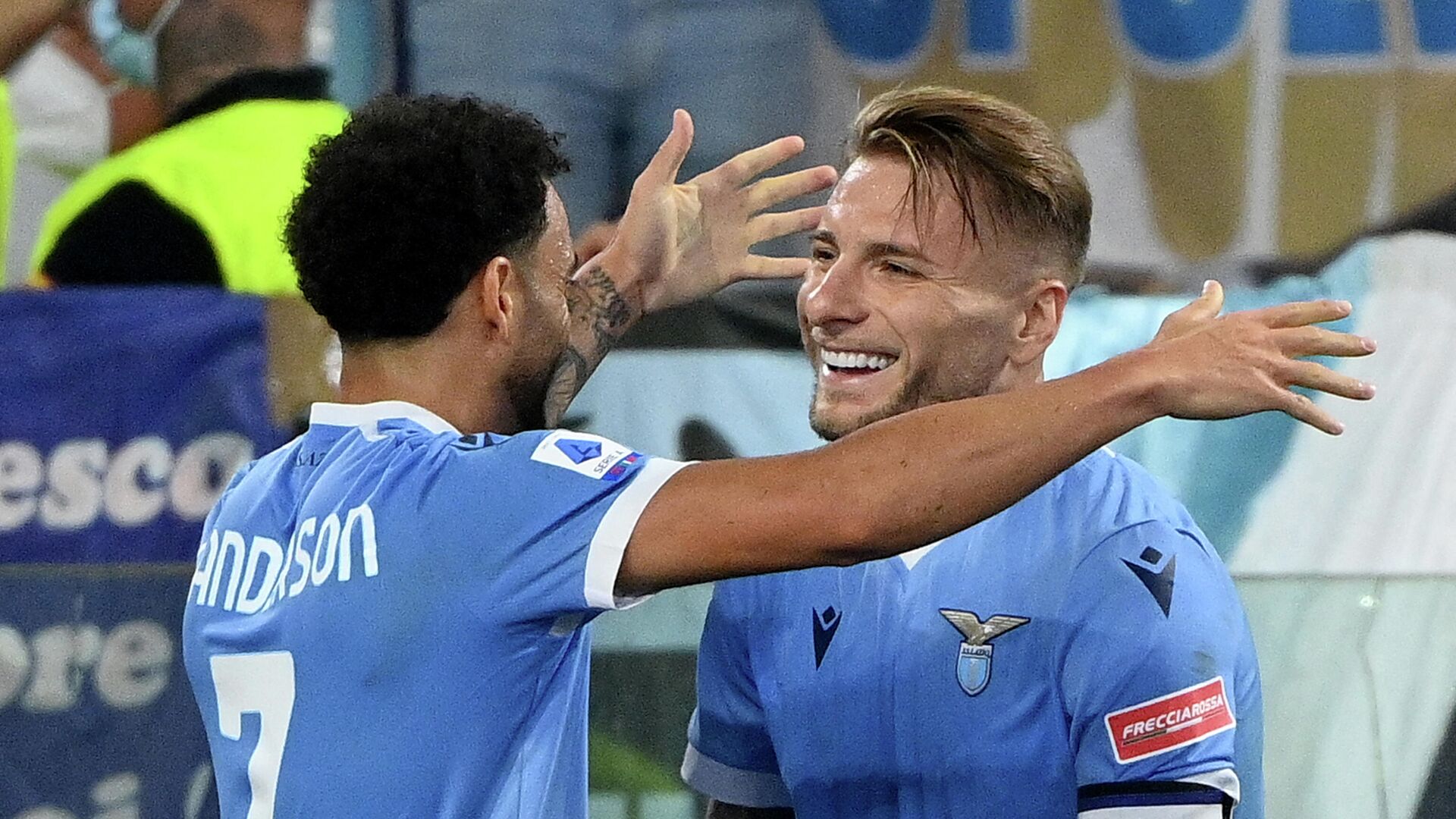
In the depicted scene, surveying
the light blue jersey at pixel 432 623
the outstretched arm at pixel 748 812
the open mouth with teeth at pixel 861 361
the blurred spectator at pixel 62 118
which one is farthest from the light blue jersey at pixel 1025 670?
the blurred spectator at pixel 62 118

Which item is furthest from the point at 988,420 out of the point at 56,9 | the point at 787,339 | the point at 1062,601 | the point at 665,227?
the point at 56,9

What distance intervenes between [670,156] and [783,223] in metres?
0.17

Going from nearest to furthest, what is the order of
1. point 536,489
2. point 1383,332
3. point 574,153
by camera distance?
point 536,489, point 1383,332, point 574,153

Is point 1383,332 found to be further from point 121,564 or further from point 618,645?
point 121,564

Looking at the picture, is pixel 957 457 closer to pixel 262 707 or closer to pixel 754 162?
pixel 262 707

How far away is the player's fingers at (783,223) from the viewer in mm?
2225

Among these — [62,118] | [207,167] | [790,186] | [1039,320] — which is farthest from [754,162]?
[62,118]

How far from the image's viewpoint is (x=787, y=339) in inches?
151

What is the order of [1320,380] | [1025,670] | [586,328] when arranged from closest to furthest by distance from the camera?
[1320,380], [1025,670], [586,328]

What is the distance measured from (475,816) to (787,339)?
2.26 meters

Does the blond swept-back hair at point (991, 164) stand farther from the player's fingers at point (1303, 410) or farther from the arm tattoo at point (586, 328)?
the player's fingers at point (1303, 410)

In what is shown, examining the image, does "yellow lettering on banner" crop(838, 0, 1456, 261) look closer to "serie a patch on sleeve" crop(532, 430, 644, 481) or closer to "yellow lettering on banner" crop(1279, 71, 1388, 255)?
"yellow lettering on banner" crop(1279, 71, 1388, 255)

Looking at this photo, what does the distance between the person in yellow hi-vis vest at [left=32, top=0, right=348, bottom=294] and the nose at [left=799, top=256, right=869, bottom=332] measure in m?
2.16

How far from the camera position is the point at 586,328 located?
217 centimetres
